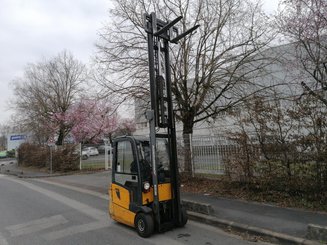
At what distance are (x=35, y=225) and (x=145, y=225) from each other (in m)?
3.15

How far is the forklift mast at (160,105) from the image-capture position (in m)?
6.40

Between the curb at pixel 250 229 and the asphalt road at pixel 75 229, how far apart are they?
209 mm

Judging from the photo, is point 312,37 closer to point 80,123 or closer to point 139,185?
point 139,185

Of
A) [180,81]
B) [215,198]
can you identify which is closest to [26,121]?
[180,81]

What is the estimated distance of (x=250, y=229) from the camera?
20.7 ft

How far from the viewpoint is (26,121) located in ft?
112

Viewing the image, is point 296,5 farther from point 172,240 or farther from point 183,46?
point 172,240

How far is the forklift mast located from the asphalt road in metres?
0.58

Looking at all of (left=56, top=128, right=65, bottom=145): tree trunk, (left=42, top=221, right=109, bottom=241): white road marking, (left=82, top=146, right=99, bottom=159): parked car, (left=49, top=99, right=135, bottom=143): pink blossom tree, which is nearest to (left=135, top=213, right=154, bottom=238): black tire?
(left=42, top=221, right=109, bottom=241): white road marking

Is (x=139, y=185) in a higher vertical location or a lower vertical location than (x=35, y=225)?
higher

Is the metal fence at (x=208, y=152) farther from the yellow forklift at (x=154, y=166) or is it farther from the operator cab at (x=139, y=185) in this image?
the operator cab at (x=139, y=185)

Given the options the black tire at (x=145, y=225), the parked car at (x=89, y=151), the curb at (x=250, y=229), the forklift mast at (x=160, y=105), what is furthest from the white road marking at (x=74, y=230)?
the parked car at (x=89, y=151)

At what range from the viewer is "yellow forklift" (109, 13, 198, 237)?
6.33 meters

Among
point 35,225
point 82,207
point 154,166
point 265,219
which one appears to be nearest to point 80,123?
point 82,207
